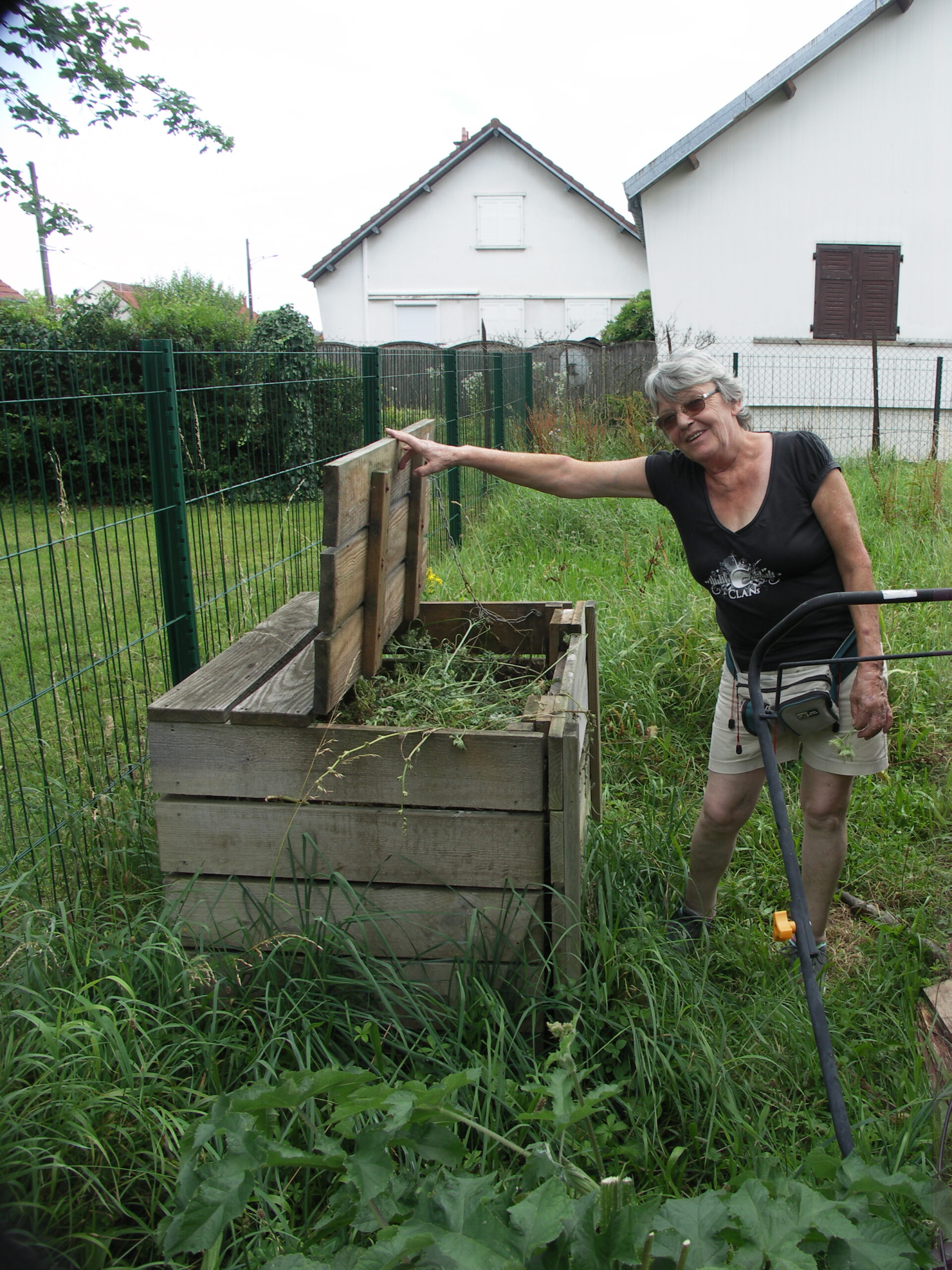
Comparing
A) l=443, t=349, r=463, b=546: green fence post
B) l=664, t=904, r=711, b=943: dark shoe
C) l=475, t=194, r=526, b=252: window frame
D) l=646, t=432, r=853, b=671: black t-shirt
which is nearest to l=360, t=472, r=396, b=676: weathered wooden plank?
l=646, t=432, r=853, b=671: black t-shirt

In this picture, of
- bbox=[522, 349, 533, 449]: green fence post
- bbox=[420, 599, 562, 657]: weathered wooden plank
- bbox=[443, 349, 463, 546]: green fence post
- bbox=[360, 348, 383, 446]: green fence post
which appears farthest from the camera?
bbox=[522, 349, 533, 449]: green fence post

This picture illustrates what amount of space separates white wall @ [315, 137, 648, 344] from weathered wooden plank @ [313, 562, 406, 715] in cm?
2845

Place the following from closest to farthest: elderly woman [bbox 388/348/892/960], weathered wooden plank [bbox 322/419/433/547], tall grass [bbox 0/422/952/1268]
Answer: tall grass [bbox 0/422/952/1268], weathered wooden plank [bbox 322/419/433/547], elderly woman [bbox 388/348/892/960]

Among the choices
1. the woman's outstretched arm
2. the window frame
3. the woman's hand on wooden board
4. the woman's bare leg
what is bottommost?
the woman's bare leg

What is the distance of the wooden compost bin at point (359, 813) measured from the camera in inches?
94.7

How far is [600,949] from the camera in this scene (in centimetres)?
269

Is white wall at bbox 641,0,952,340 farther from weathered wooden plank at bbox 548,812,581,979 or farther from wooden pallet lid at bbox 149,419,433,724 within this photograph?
weathered wooden plank at bbox 548,812,581,979

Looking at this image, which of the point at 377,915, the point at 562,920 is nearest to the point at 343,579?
the point at 377,915

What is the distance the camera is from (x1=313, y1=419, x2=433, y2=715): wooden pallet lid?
2.35 m

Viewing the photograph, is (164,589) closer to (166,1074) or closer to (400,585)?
(400,585)

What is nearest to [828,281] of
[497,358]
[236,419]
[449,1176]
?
[497,358]

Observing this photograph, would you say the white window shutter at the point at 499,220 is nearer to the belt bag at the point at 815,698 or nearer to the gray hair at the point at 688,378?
the gray hair at the point at 688,378

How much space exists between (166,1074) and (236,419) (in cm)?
269

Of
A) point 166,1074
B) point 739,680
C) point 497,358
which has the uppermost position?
point 497,358
